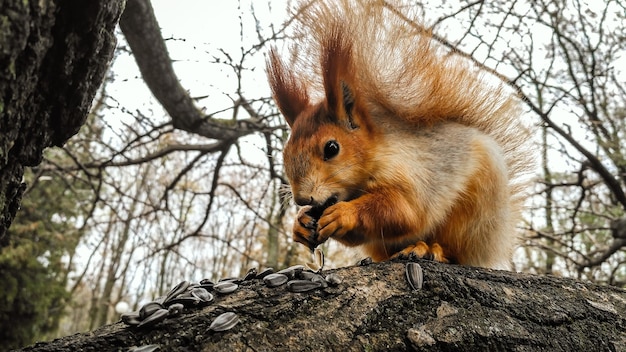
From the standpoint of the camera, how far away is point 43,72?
98 cm

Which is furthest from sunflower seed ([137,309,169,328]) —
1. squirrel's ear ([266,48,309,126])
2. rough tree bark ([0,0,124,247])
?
squirrel's ear ([266,48,309,126])

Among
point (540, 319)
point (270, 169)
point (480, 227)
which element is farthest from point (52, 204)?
point (540, 319)

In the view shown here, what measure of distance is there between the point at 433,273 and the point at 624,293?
0.68 metres

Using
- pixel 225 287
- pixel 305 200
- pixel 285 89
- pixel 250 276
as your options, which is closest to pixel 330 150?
pixel 305 200

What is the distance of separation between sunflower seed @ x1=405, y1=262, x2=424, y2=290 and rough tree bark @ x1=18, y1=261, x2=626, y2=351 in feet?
0.06

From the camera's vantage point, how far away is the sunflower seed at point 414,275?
1377 mm

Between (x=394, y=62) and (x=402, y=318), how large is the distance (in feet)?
3.77

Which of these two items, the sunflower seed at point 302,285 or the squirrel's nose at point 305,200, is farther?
the squirrel's nose at point 305,200

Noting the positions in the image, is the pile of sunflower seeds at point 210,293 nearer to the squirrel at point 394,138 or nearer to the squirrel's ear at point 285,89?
the squirrel at point 394,138

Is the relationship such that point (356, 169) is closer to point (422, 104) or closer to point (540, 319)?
point (422, 104)

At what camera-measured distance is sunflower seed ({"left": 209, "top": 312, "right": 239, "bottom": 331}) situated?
1101mm

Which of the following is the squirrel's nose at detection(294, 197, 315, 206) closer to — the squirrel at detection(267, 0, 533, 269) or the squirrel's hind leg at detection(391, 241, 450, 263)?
the squirrel at detection(267, 0, 533, 269)

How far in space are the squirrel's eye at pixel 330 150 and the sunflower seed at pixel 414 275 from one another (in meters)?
0.62

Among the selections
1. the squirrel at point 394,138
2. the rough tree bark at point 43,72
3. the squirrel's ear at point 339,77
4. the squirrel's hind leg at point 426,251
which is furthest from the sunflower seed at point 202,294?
the squirrel's ear at point 339,77
